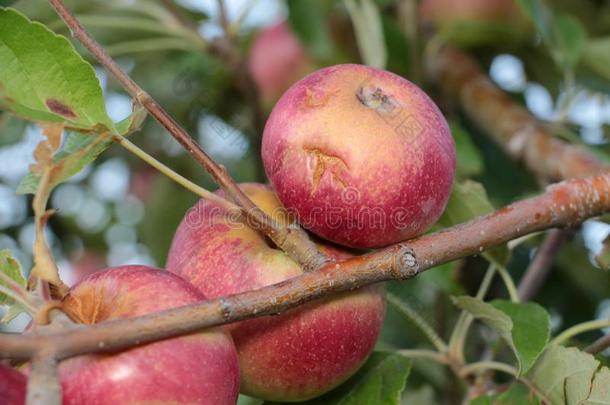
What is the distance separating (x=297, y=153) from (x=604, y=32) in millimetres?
1402

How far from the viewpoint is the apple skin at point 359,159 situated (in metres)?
0.84

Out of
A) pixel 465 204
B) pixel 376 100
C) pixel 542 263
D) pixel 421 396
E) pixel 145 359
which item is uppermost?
pixel 376 100

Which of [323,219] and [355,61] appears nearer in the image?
[323,219]

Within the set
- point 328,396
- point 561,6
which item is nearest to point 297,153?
point 328,396

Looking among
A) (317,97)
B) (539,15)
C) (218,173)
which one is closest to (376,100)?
(317,97)

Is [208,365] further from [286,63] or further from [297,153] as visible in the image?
[286,63]

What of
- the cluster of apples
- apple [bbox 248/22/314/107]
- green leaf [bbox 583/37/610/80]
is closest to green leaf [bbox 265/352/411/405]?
the cluster of apples

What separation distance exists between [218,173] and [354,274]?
0.16 metres

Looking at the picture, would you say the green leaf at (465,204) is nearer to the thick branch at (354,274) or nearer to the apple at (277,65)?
the thick branch at (354,274)

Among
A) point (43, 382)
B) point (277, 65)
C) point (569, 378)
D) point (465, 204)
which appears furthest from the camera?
point (277, 65)

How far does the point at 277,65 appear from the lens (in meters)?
2.02

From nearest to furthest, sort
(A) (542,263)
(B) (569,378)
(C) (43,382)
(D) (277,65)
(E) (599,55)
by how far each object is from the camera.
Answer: (C) (43,382), (B) (569,378), (A) (542,263), (E) (599,55), (D) (277,65)

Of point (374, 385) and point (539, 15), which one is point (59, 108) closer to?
point (374, 385)

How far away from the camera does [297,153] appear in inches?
33.6
